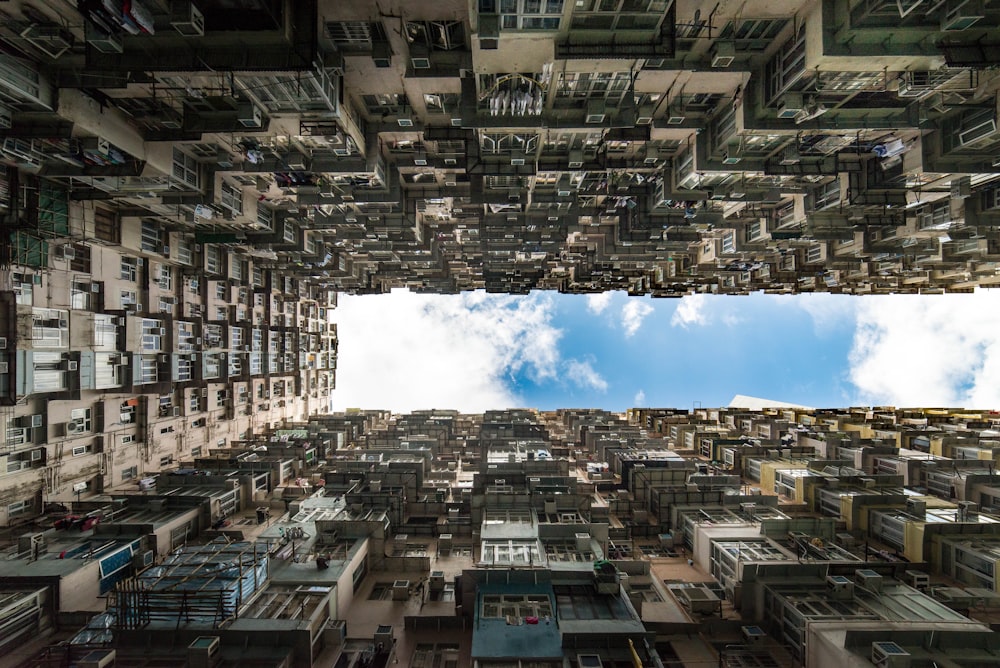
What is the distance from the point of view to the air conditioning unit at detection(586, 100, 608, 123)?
22750 mm

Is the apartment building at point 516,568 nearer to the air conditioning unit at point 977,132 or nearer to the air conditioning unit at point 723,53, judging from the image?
the air conditioning unit at point 977,132

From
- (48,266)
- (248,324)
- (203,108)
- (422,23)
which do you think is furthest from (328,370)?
(422,23)

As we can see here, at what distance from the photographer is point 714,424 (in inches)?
2511

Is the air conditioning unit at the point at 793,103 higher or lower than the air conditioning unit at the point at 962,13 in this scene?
lower

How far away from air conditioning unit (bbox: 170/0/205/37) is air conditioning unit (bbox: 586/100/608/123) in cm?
1704

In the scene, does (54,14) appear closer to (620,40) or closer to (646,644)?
(620,40)

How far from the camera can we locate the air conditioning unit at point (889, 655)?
50.5 feet

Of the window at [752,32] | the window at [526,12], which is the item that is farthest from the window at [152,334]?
the window at [752,32]

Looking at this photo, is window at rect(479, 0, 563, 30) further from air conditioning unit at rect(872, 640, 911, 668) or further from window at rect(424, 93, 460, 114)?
air conditioning unit at rect(872, 640, 911, 668)

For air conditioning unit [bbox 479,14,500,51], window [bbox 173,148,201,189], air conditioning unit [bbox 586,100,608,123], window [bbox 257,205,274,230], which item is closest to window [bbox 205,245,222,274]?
window [bbox 257,205,274,230]

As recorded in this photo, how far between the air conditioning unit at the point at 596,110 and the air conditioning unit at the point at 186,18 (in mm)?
17037

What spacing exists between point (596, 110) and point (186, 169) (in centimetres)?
2469

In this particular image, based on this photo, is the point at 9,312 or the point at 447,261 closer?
the point at 9,312

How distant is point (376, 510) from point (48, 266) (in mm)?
26932
